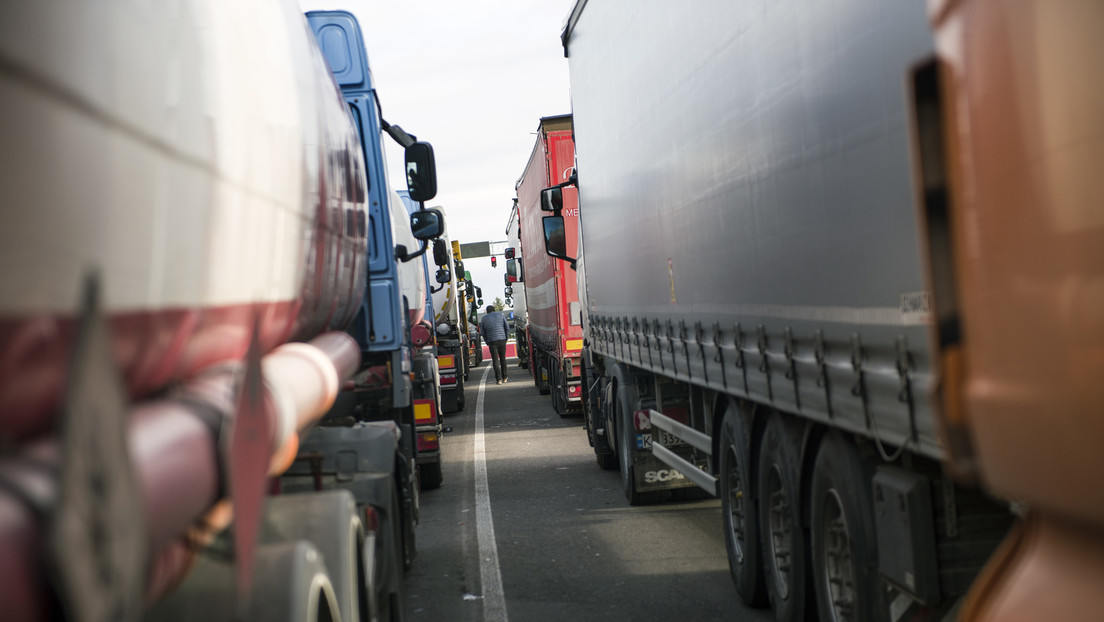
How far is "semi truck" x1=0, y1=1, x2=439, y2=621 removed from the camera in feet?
5.26

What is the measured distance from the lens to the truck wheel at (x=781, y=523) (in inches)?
255

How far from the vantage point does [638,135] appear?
32.3ft

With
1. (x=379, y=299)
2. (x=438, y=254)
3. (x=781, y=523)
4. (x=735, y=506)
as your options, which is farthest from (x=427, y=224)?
(x=438, y=254)

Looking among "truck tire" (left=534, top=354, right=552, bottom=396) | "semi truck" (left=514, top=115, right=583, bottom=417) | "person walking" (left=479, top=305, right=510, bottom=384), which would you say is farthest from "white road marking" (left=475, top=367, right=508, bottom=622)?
"person walking" (left=479, top=305, right=510, bottom=384)

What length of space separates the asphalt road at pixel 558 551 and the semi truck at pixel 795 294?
635 mm

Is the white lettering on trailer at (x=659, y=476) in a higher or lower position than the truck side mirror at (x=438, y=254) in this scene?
lower

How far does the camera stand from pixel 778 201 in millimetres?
6098

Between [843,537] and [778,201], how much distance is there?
1.68 metres

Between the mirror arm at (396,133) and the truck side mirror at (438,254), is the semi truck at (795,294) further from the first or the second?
the truck side mirror at (438,254)

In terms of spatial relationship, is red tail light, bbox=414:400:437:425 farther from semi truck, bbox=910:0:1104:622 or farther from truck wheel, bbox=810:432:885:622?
semi truck, bbox=910:0:1104:622

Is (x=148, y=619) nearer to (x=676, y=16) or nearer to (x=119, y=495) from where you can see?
(x=119, y=495)

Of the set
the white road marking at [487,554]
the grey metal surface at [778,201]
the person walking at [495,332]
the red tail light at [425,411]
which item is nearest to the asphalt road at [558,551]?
the white road marking at [487,554]

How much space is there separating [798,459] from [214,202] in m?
4.25

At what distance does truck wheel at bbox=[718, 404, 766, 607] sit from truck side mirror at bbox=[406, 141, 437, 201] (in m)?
3.14
